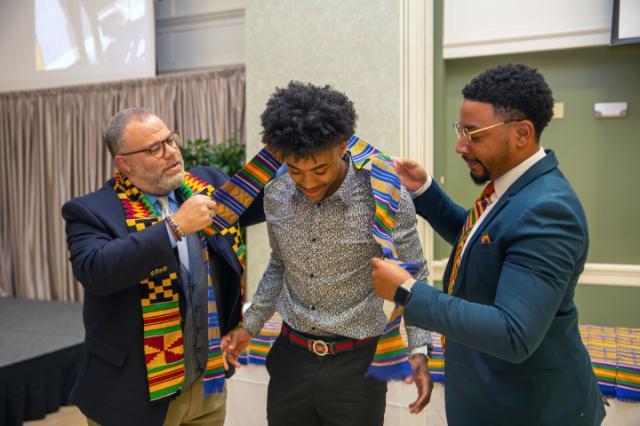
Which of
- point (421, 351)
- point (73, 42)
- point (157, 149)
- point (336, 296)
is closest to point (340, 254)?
point (336, 296)

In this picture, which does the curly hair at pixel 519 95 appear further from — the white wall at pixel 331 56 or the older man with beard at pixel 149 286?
the white wall at pixel 331 56

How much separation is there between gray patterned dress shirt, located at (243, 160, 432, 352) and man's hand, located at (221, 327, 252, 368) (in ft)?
1.14

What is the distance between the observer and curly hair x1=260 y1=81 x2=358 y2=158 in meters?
1.32

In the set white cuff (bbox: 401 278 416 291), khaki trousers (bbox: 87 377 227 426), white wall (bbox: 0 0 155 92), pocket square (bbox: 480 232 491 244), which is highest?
white wall (bbox: 0 0 155 92)

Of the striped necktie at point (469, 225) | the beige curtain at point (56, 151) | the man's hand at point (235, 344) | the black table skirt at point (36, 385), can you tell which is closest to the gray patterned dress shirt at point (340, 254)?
the striped necktie at point (469, 225)

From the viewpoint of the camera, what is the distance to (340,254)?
1.47 metres

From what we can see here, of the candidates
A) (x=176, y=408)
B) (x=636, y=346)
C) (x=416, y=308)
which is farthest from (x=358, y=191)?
(x=636, y=346)

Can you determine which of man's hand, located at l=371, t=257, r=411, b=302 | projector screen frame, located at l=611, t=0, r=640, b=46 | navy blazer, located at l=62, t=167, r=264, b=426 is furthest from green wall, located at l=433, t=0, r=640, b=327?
navy blazer, located at l=62, t=167, r=264, b=426

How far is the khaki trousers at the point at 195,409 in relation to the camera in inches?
69.1

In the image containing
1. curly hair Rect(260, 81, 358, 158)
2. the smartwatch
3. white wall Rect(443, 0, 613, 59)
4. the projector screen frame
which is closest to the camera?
the smartwatch

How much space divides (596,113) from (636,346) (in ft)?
7.61

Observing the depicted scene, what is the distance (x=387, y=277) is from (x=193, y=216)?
0.65m

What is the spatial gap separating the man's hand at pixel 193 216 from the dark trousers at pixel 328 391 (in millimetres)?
459

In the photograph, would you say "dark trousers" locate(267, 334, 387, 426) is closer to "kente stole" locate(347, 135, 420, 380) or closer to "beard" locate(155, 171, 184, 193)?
"kente stole" locate(347, 135, 420, 380)
